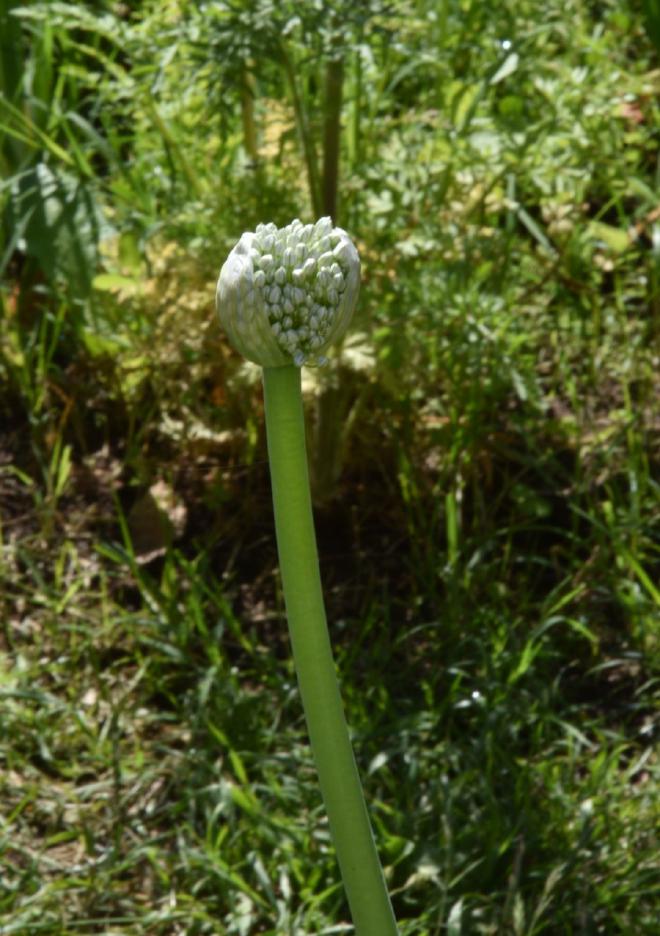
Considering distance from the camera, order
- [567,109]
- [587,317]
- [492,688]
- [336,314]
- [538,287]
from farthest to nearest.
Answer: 1. [587,317]
2. [538,287]
3. [567,109]
4. [492,688]
5. [336,314]

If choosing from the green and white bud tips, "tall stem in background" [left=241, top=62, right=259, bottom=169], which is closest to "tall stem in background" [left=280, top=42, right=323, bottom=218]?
"tall stem in background" [left=241, top=62, right=259, bottom=169]

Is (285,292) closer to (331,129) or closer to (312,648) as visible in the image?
(312,648)

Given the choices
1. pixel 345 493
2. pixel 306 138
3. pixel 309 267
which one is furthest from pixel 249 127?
pixel 309 267

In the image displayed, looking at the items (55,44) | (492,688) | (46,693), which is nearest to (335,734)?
(492,688)

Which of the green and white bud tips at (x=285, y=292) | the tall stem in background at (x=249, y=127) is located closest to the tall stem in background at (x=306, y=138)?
the tall stem in background at (x=249, y=127)

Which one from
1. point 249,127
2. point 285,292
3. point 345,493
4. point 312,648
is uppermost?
point 285,292

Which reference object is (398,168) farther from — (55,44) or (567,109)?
(55,44)
